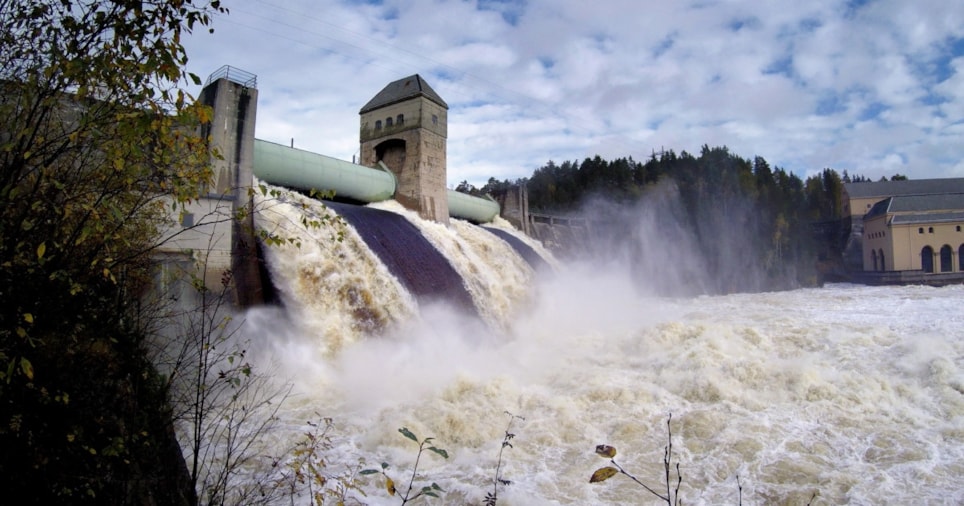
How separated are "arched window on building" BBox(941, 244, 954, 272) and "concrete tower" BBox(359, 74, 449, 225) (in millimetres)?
42633

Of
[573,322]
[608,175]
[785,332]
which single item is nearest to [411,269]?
[573,322]

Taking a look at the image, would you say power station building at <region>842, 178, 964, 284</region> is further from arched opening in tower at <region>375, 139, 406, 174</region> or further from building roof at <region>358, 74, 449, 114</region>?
arched opening in tower at <region>375, 139, 406, 174</region>

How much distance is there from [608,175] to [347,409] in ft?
141

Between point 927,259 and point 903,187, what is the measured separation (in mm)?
13280

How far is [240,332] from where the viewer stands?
966cm

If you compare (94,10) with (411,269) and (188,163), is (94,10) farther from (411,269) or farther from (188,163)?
(411,269)

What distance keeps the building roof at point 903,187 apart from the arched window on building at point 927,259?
10431 millimetres

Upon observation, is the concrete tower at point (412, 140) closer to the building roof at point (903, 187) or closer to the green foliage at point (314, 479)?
the green foliage at point (314, 479)

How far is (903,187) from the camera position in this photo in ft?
169

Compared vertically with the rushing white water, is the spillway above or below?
above

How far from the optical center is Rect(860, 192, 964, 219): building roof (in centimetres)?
4278

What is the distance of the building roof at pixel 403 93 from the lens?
1898 centimetres

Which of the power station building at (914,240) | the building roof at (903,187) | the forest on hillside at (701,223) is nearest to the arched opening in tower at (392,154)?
the forest on hillside at (701,223)

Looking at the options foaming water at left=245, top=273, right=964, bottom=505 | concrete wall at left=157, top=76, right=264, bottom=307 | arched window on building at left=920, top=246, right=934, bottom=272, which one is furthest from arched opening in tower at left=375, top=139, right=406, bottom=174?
arched window on building at left=920, top=246, right=934, bottom=272
